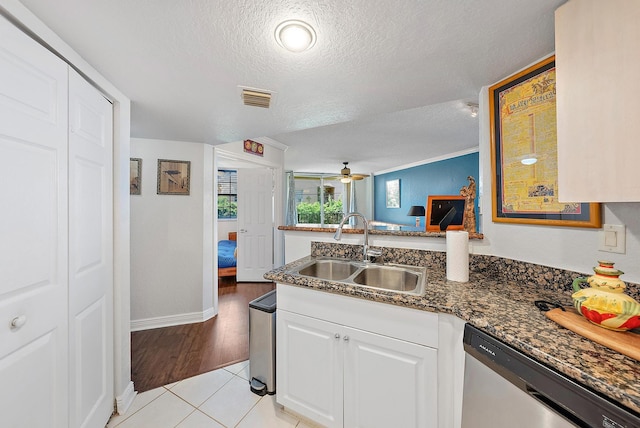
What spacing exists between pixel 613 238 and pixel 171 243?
328 cm

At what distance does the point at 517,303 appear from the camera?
3.25ft

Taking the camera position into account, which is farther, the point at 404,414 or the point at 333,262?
the point at 333,262

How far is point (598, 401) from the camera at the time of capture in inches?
22.3

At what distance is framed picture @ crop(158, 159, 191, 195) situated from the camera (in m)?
2.53

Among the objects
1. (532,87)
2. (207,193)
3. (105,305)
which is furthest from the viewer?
(207,193)

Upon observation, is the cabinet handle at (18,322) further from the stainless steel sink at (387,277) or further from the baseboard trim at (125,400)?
the stainless steel sink at (387,277)

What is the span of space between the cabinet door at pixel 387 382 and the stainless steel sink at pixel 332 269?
21.0 inches

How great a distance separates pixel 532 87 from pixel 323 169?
4.96m

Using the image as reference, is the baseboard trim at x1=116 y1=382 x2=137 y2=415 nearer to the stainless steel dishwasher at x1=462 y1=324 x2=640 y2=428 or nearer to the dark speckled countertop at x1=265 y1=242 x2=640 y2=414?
the dark speckled countertop at x1=265 y1=242 x2=640 y2=414

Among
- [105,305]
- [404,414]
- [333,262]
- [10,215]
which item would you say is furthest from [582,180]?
[105,305]

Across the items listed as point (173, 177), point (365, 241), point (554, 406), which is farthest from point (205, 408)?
point (173, 177)

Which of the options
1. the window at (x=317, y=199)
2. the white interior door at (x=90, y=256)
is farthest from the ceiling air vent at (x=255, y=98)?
the window at (x=317, y=199)

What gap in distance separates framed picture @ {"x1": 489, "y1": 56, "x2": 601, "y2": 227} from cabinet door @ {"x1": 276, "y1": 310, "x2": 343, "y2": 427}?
3.89ft

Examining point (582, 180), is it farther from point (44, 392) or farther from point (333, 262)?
point (44, 392)
